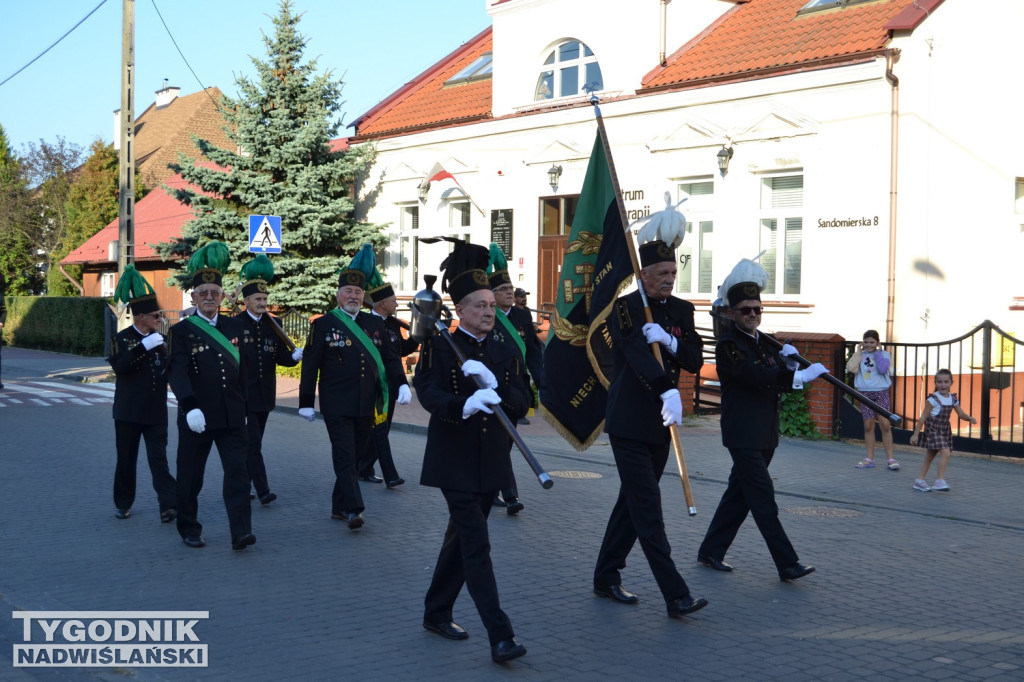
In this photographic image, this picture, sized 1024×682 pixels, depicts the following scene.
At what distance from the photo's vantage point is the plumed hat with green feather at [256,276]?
928cm

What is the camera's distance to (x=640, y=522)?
19.7ft

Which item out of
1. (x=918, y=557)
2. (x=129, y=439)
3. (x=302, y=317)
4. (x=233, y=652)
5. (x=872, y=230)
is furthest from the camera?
(x=302, y=317)

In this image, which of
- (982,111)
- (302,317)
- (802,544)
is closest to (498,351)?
(802,544)

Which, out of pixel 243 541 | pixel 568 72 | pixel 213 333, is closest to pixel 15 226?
pixel 568 72

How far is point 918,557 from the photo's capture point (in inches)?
305

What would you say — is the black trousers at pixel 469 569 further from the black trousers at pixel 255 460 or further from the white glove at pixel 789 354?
the black trousers at pixel 255 460

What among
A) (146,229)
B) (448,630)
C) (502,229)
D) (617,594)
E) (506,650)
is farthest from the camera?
(146,229)

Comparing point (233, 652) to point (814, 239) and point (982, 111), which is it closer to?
point (814, 239)

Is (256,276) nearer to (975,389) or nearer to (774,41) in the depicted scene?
(975,389)

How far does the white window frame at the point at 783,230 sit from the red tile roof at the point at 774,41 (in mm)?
1780

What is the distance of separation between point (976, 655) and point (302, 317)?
20.5 metres

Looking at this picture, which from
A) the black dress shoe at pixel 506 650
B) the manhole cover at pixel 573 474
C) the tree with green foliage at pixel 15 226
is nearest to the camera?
the black dress shoe at pixel 506 650

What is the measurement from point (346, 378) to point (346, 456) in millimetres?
637

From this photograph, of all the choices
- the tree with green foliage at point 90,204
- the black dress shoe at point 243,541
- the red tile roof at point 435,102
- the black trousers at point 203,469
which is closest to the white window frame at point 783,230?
the red tile roof at point 435,102
